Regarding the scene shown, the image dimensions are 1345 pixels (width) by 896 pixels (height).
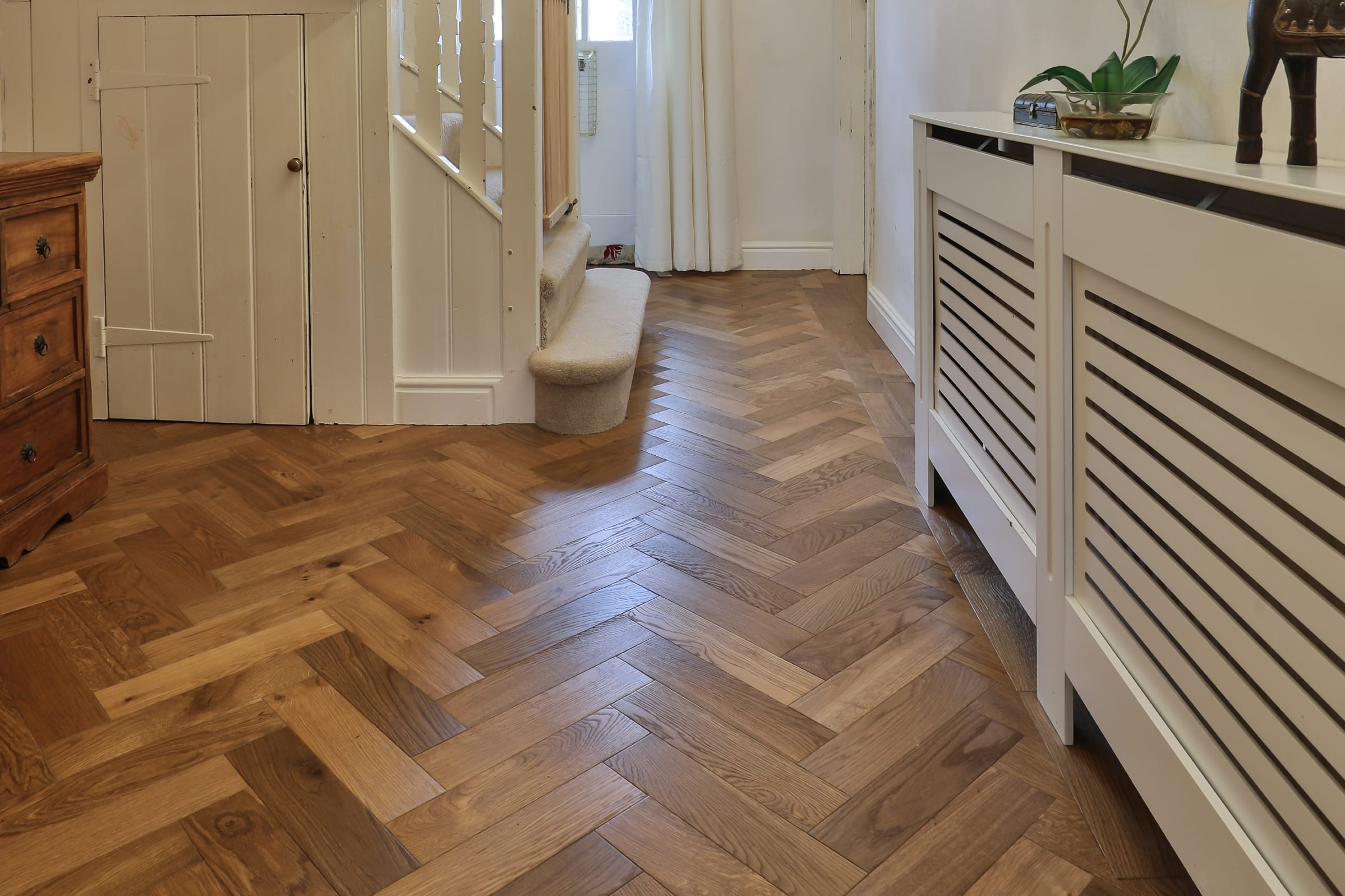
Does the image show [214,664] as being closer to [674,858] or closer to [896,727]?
[674,858]

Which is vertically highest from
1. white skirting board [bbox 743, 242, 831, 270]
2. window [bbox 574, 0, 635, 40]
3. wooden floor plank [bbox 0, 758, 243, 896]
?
window [bbox 574, 0, 635, 40]

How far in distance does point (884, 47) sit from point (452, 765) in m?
3.17

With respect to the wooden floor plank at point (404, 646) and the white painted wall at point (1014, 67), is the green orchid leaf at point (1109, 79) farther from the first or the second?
the wooden floor plank at point (404, 646)

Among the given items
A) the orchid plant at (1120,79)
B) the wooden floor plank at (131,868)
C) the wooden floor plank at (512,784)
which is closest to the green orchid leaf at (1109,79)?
the orchid plant at (1120,79)

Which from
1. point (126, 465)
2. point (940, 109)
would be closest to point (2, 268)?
point (126, 465)

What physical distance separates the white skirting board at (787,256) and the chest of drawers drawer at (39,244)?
11.1 ft

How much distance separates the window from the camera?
16.2ft

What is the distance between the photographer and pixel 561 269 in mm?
2955

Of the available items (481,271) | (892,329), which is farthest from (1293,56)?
(892,329)

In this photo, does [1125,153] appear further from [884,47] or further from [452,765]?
[884,47]

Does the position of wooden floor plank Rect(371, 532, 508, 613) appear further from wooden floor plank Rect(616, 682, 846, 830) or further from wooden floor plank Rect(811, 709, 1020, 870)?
wooden floor plank Rect(811, 709, 1020, 870)

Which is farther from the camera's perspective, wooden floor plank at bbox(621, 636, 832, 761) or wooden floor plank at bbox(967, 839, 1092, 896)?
wooden floor plank at bbox(621, 636, 832, 761)

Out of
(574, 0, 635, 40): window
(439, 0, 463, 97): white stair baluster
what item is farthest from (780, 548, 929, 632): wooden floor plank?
(574, 0, 635, 40): window

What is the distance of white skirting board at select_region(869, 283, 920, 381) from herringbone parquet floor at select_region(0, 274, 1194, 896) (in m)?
0.77
